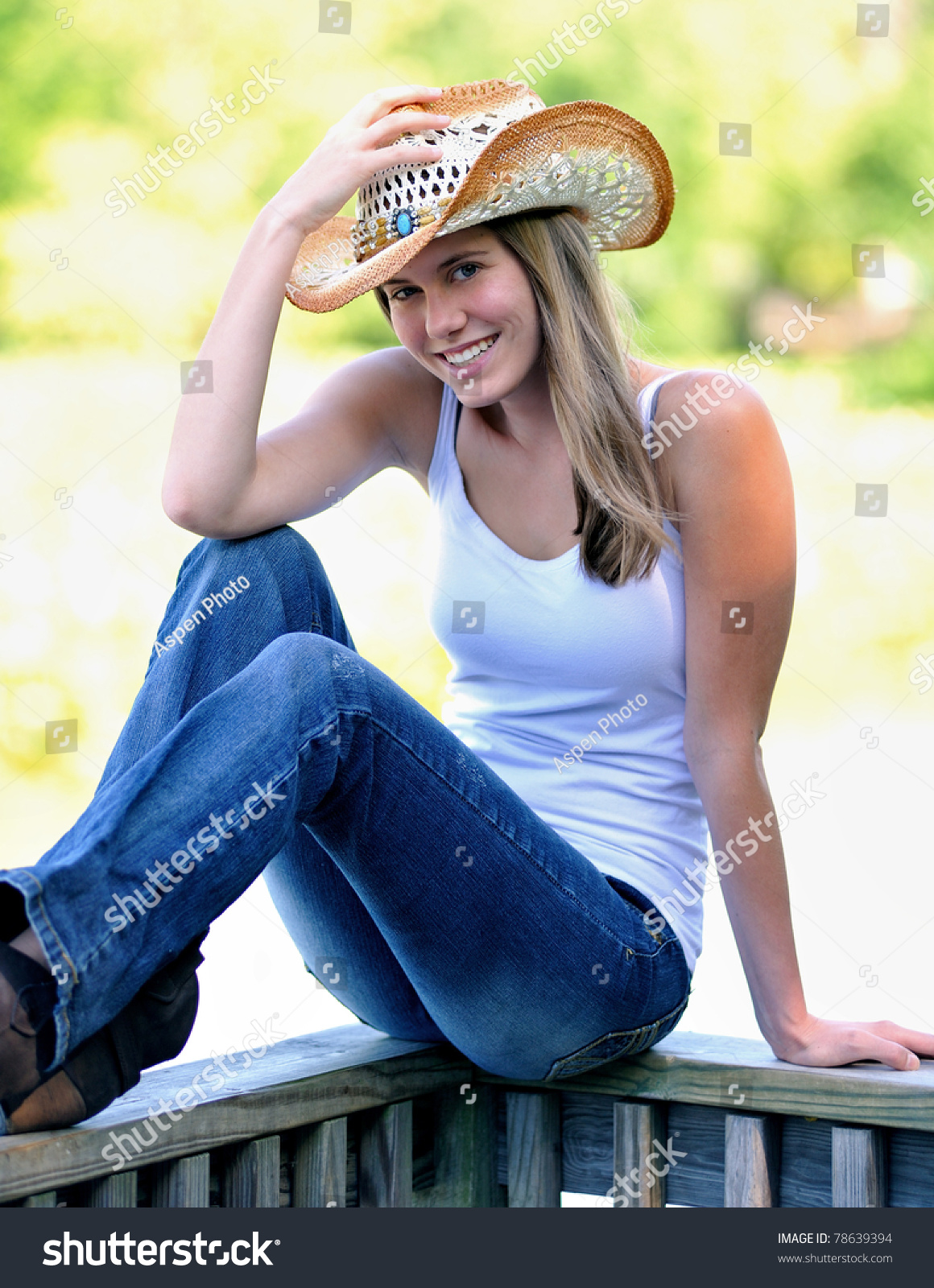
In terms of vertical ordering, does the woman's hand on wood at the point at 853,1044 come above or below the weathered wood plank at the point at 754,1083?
above

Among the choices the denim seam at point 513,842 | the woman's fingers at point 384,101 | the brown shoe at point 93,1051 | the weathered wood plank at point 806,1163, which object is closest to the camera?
the brown shoe at point 93,1051

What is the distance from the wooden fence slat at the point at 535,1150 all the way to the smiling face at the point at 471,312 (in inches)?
23.2

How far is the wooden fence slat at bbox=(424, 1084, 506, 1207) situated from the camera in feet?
3.86

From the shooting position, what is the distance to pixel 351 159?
113 centimetres

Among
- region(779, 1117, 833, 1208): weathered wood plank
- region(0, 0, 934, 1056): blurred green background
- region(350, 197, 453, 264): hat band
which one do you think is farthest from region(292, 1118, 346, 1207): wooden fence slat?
region(0, 0, 934, 1056): blurred green background

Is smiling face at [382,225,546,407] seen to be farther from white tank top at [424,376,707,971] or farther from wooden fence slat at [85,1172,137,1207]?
wooden fence slat at [85,1172,137,1207]

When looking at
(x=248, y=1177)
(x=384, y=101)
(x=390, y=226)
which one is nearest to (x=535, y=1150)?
(x=248, y=1177)

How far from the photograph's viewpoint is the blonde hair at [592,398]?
112cm

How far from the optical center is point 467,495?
49.8 inches

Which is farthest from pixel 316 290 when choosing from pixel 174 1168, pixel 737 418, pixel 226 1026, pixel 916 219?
pixel 916 219

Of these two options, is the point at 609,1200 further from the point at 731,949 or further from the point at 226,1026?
the point at 731,949

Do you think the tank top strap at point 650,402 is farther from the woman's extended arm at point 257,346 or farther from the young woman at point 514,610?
the woman's extended arm at point 257,346

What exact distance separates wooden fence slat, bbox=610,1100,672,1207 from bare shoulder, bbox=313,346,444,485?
0.61 meters

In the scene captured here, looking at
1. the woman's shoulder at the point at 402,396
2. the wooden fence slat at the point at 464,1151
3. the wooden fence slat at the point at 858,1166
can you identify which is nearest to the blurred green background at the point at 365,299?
the woman's shoulder at the point at 402,396
